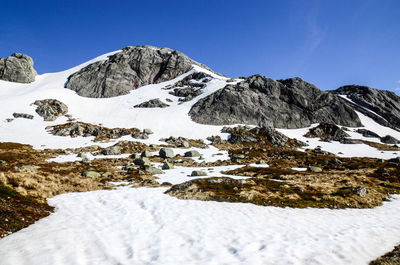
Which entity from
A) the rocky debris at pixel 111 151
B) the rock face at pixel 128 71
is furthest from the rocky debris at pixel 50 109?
the rocky debris at pixel 111 151

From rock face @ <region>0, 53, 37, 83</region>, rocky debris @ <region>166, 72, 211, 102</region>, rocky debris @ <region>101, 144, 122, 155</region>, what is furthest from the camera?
rock face @ <region>0, 53, 37, 83</region>

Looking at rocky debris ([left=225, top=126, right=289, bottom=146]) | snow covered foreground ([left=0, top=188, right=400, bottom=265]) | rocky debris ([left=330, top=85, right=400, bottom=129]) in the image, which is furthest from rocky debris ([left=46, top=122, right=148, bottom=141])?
rocky debris ([left=330, top=85, right=400, bottom=129])

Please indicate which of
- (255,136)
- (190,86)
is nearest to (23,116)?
(190,86)

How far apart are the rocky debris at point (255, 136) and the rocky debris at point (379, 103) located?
7286 centimetres

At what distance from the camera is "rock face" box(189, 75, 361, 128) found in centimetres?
8912

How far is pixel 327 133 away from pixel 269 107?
90.3 ft

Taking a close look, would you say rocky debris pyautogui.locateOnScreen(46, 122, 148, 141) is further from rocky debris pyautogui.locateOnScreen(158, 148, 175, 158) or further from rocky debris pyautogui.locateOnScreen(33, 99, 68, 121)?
rocky debris pyautogui.locateOnScreen(158, 148, 175, 158)

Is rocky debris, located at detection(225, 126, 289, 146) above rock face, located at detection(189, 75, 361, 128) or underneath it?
underneath

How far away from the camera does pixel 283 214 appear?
14000 mm

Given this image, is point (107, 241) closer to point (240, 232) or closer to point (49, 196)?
point (240, 232)

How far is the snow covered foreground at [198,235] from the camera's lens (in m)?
7.73

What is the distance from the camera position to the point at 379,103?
118 meters

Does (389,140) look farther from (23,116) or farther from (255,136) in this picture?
(23,116)

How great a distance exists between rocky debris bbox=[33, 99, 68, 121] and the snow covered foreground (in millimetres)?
79785
